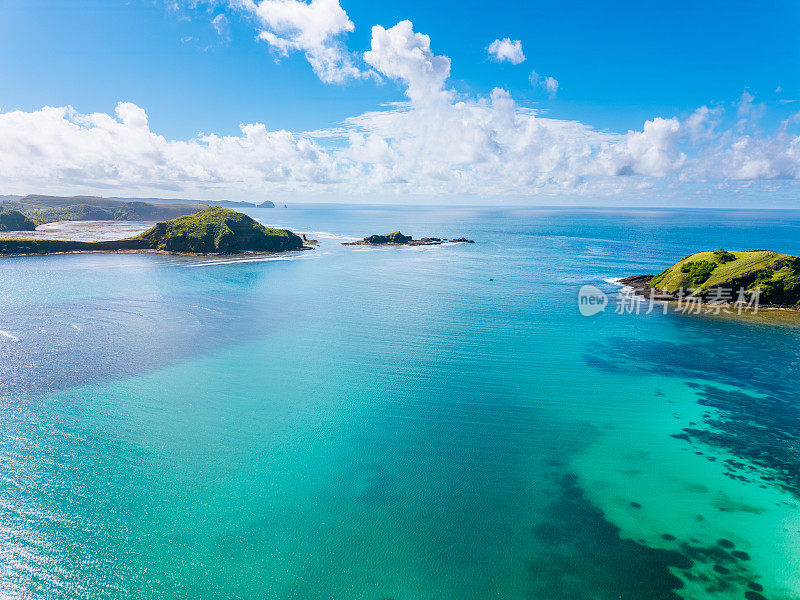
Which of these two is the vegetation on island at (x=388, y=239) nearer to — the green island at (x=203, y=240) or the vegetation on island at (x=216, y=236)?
the vegetation on island at (x=216, y=236)

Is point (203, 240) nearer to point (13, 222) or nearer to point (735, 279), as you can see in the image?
point (13, 222)

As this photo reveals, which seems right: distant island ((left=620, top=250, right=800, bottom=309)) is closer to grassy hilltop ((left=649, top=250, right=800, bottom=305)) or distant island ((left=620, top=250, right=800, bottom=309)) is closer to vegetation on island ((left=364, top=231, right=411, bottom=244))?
grassy hilltop ((left=649, top=250, right=800, bottom=305))

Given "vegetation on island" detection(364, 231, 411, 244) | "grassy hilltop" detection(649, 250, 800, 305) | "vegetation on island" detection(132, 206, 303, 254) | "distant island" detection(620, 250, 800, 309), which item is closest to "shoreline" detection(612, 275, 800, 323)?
"distant island" detection(620, 250, 800, 309)

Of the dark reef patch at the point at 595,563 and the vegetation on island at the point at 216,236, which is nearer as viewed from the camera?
the dark reef patch at the point at 595,563

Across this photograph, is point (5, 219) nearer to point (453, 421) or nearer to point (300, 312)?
point (300, 312)

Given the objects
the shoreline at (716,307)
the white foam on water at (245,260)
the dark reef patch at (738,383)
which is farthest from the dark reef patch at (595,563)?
the white foam on water at (245,260)

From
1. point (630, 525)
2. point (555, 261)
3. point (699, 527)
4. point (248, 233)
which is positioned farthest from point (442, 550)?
point (248, 233)

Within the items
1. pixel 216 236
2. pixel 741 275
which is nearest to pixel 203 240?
pixel 216 236
